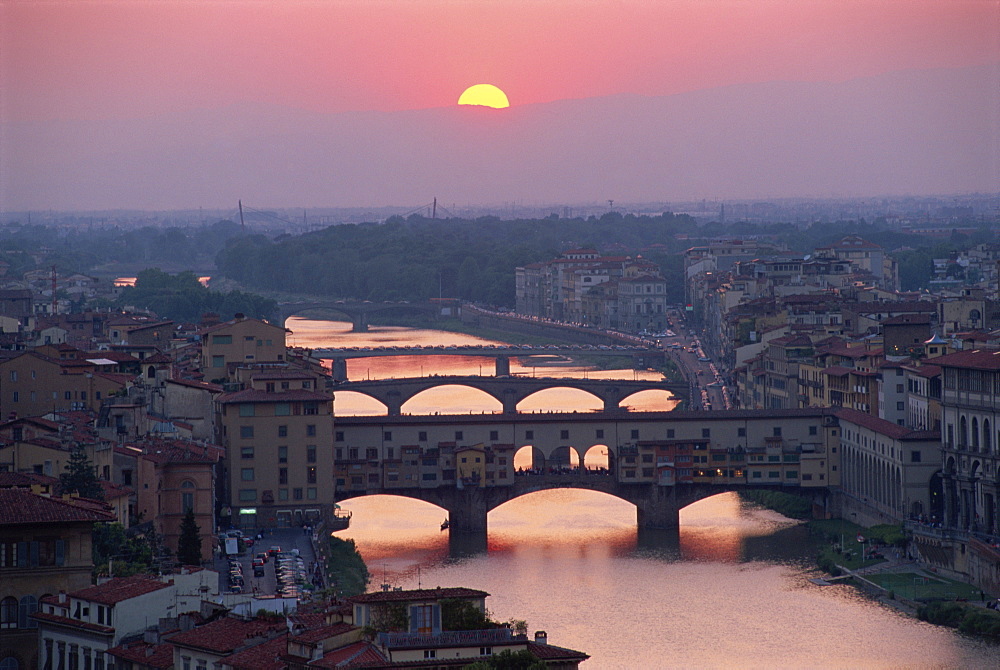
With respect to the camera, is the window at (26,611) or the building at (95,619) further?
the window at (26,611)

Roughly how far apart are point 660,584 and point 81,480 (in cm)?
986

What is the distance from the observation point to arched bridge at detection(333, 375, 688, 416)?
182 feet

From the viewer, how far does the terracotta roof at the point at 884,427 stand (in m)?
37.8

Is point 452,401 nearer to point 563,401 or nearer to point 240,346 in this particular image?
point 563,401

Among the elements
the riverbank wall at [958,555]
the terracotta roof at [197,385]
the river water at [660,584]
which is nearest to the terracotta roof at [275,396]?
the terracotta roof at [197,385]

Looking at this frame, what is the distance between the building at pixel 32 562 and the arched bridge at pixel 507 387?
1339 inches

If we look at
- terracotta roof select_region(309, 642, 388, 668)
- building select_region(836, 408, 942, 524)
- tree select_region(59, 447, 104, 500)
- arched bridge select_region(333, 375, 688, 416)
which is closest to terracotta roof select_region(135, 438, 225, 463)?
tree select_region(59, 447, 104, 500)

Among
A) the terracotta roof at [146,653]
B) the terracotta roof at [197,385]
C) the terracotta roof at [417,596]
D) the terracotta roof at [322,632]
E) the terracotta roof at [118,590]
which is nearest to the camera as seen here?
the terracotta roof at [322,632]

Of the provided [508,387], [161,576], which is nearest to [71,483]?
[161,576]

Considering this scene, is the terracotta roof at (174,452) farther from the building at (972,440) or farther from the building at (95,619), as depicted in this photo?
the building at (972,440)

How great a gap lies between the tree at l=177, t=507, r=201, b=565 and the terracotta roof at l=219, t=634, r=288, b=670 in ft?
32.2

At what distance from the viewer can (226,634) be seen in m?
18.1

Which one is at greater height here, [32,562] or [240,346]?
[240,346]

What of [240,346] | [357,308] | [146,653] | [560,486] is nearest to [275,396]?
[560,486]
